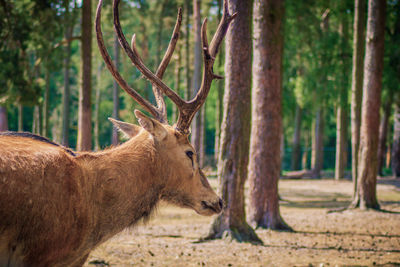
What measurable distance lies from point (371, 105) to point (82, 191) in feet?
34.0

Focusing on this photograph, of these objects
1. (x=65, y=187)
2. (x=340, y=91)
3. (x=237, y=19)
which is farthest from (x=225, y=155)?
(x=340, y=91)

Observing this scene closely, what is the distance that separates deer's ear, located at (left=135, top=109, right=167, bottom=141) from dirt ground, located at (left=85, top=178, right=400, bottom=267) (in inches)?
29.7

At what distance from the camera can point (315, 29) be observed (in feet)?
79.2

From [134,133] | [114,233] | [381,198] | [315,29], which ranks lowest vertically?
[381,198]

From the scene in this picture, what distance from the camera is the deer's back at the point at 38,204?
125 inches

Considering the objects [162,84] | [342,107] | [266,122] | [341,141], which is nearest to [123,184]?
[162,84]

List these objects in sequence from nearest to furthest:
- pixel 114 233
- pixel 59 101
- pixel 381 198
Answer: pixel 114 233
pixel 381 198
pixel 59 101

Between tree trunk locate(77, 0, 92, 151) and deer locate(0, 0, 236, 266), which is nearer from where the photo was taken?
deer locate(0, 0, 236, 266)

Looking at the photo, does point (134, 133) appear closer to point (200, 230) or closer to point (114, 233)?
point (114, 233)

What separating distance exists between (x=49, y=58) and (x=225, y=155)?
1053 centimetres

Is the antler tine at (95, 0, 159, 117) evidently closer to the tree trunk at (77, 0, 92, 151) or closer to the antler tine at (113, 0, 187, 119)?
A: the antler tine at (113, 0, 187, 119)

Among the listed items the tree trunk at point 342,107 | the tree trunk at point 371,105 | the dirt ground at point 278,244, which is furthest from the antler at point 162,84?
the tree trunk at point 342,107

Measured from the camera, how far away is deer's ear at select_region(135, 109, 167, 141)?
400cm

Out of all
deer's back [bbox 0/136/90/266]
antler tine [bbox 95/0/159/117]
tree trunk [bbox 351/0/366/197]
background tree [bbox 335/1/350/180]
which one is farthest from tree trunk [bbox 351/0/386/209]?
deer's back [bbox 0/136/90/266]
